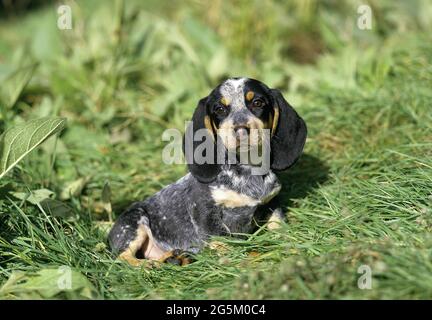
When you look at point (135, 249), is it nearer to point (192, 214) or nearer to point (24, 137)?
point (192, 214)

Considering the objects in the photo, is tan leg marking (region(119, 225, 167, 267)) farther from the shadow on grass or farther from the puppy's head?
the shadow on grass

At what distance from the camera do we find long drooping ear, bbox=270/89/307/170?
4605mm

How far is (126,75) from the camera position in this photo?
7734 mm

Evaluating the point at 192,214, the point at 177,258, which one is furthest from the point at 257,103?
the point at 177,258

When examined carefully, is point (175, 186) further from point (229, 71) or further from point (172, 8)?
point (172, 8)

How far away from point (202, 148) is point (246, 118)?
45cm

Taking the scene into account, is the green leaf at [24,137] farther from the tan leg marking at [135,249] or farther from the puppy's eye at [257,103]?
the puppy's eye at [257,103]

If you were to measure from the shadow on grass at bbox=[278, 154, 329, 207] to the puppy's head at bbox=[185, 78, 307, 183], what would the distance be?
2.17 ft

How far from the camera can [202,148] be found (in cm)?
460

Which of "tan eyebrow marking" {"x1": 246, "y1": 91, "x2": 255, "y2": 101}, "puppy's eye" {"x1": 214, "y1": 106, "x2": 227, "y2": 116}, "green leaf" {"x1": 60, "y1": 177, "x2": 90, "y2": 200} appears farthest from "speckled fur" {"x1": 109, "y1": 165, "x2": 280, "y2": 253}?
"green leaf" {"x1": 60, "y1": 177, "x2": 90, "y2": 200}

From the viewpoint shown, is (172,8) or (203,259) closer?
(203,259)

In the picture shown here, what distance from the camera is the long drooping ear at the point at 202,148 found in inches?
179
